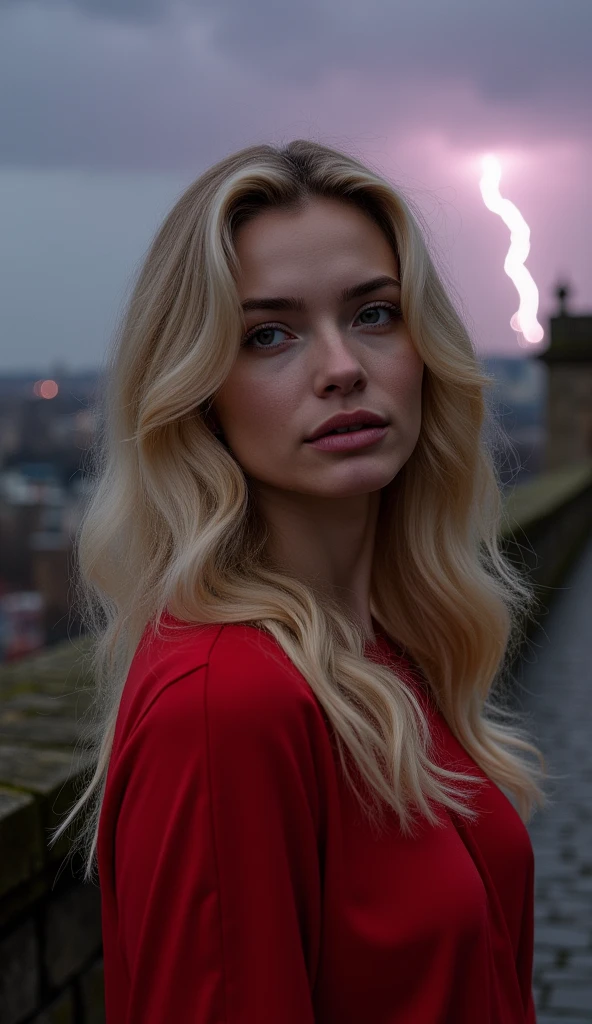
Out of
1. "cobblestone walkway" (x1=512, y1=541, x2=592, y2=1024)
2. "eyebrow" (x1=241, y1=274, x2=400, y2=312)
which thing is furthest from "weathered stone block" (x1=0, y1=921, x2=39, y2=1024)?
"cobblestone walkway" (x1=512, y1=541, x2=592, y2=1024)

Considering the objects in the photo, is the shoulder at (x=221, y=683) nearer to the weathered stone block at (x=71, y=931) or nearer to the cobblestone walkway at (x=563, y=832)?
the weathered stone block at (x=71, y=931)

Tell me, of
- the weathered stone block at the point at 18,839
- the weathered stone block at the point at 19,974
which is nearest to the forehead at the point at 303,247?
the weathered stone block at the point at 18,839

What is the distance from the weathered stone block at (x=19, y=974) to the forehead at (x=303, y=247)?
1304 millimetres

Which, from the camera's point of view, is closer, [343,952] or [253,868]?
[253,868]

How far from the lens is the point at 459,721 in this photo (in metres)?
2.06

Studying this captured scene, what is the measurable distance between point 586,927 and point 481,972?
3073 mm

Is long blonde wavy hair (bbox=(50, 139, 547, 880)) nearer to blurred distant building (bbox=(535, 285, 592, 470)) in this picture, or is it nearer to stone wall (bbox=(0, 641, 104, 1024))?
stone wall (bbox=(0, 641, 104, 1024))

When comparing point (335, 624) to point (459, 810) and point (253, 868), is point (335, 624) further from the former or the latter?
point (253, 868)

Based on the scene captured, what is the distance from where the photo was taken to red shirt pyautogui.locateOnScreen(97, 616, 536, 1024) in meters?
1.30

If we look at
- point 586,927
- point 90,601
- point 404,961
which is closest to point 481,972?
point 404,961

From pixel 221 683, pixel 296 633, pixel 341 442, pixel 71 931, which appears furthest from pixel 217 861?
pixel 71 931

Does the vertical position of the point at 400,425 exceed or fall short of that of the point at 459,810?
it exceeds it

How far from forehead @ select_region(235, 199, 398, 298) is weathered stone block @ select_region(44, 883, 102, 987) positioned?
1373 millimetres

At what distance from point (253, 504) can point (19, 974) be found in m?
1.04
